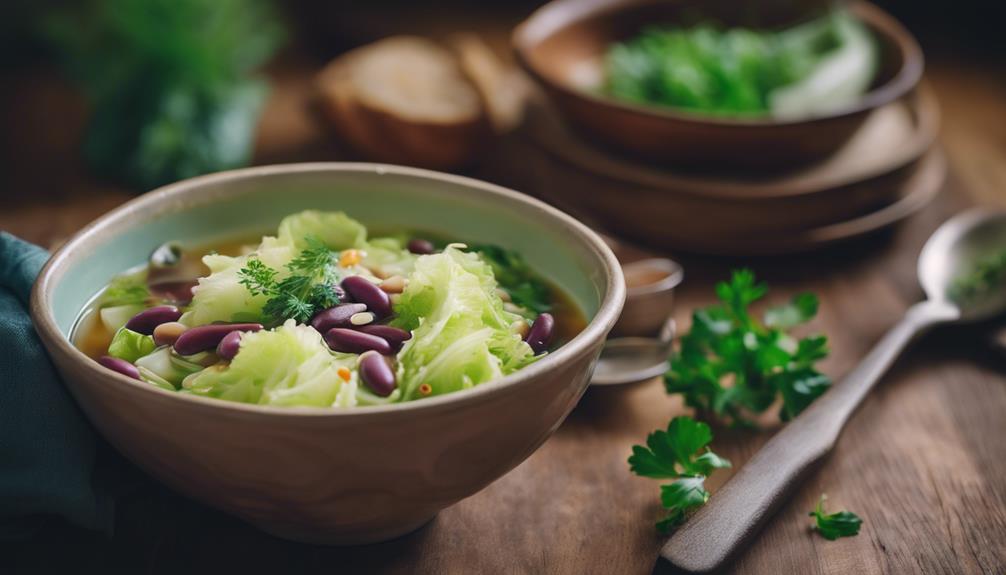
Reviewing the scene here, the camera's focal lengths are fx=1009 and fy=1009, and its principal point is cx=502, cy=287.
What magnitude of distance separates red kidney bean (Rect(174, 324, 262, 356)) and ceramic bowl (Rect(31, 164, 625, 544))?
0.63 ft

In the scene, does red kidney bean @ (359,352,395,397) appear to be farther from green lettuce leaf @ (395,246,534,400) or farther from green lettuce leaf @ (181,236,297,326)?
green lettuce leaf @ (181,236,297,326)

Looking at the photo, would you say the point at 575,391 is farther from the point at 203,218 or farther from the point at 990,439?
the point at 990,439

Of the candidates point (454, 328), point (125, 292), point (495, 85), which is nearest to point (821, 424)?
point (454, 328)

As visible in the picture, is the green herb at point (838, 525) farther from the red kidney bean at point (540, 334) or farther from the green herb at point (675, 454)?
the red kidney bean at point (540, 334)

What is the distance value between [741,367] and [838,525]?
1.81 feet

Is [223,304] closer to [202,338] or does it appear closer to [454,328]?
[202,338]

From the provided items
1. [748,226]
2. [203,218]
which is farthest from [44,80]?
[748,226]

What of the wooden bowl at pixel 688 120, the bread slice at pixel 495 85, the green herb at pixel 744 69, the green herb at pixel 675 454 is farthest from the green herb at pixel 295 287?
the green herb at pixel 744 69

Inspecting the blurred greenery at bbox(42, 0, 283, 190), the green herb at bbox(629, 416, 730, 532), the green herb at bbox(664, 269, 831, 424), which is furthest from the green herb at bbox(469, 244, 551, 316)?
the blurred greenery at bbox(42, 0, 283, 190)

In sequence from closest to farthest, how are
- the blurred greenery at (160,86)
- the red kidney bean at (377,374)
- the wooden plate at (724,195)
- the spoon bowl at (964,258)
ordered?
the red kidney bean at (377,374), the spoon bowl at (964,258), the wooden plate at (724,195), the blurred greenery at (160,86)

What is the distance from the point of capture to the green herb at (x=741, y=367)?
8.40 feet

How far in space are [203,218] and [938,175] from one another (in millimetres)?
2766

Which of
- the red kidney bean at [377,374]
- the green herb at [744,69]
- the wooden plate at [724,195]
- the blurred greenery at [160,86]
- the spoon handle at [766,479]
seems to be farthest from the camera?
the blurred greenery at [160,86]

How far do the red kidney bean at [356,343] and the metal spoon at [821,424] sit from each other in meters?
0.65
